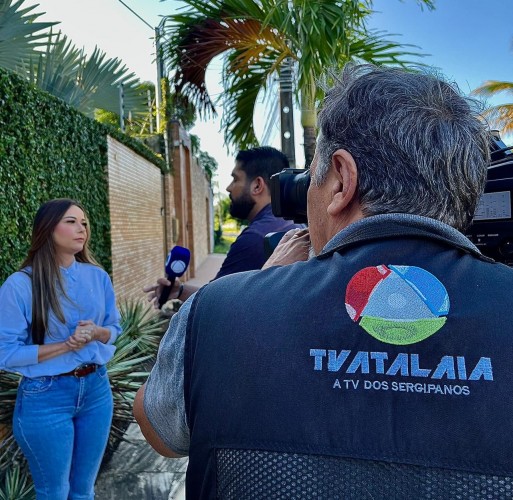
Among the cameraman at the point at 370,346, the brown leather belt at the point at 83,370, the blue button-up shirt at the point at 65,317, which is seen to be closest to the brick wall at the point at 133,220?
the blue button-up shirt at the point at 65,317

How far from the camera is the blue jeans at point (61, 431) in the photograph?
2.44 m

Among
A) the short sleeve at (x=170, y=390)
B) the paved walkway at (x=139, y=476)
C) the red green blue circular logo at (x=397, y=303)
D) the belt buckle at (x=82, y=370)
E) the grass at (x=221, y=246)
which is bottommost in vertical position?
the paved walkway at (x=139, y=476)

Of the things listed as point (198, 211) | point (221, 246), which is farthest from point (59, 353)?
point (221, 246)

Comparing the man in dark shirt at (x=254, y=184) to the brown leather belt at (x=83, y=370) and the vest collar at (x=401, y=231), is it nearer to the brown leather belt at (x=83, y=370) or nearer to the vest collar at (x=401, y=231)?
the brown leather belt at (x=83, y=370)

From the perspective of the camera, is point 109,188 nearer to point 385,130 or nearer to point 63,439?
point 63,439

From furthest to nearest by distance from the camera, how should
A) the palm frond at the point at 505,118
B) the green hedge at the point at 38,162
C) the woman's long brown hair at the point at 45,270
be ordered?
the palm frond at the point at 505,118 → the green hedge at the point at 38,162 → the woman's long brown hair at the point at 45,270

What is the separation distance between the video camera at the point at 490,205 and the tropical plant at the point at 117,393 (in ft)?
9.02

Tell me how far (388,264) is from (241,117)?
16.4 ft

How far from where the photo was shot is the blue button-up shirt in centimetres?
244

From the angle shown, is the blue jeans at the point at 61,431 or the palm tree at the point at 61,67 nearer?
the blue jeans at the point at 61,431

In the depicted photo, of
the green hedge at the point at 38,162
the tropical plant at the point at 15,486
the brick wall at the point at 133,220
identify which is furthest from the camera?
the brick wall at the point at 133,220

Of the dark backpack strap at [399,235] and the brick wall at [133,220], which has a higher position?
the brick wall at [133,220]

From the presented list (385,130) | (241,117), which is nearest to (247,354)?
(385,130)

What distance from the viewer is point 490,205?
143 centimetres
